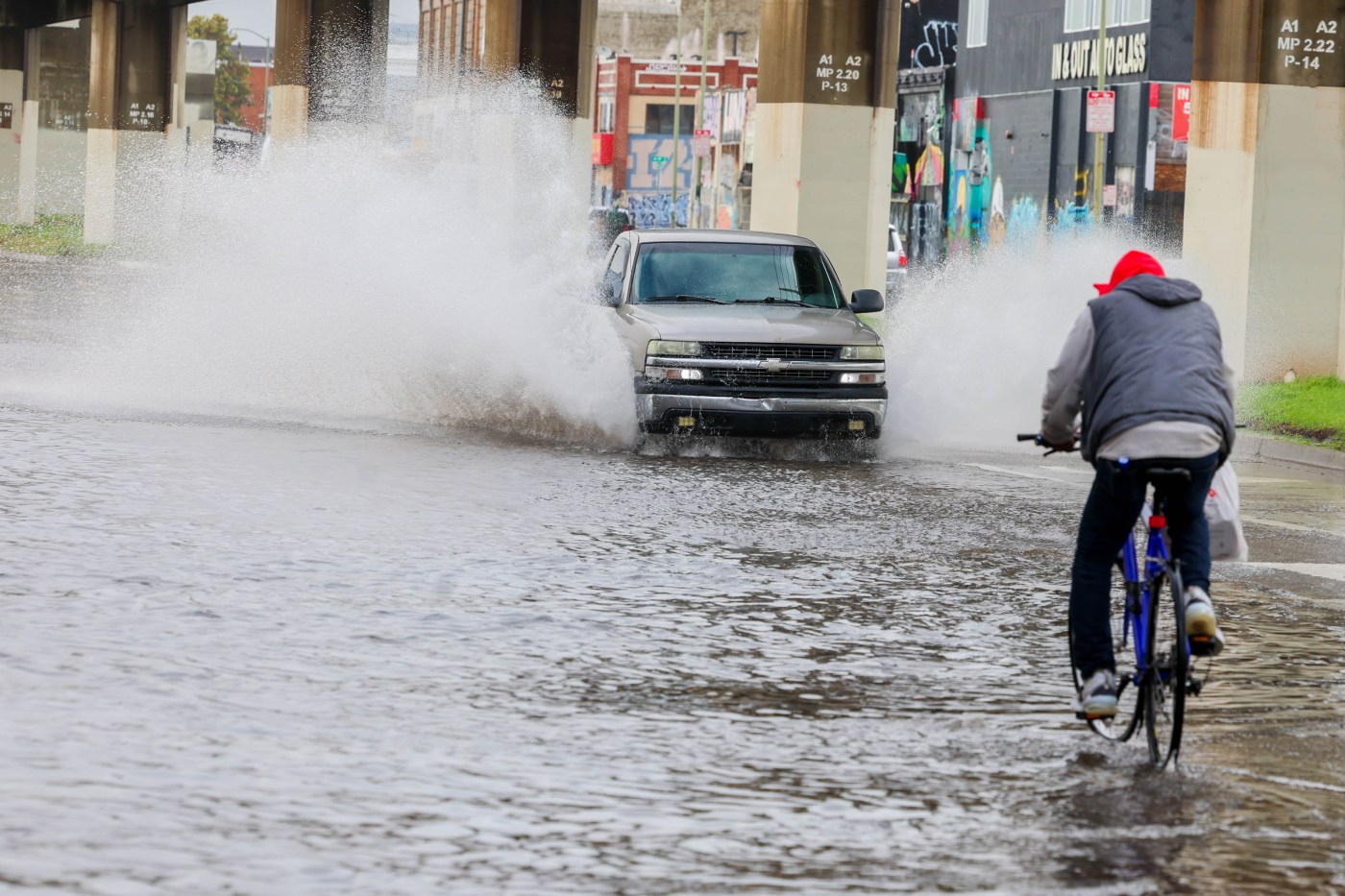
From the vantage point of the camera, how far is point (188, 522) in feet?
39.1

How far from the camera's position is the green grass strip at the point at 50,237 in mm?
61531

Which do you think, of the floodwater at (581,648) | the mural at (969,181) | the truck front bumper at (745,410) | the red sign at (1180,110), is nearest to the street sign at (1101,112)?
the red sign at (1180,110)

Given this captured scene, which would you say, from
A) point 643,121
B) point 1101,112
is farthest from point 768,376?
point 643,121

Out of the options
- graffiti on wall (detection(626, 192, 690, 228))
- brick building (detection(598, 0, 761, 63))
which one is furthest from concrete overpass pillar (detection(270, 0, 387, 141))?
brick building (detection(598, 0, 761, 63))

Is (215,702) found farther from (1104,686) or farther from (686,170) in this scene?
(686,170)

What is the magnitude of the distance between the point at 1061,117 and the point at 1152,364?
4837cm

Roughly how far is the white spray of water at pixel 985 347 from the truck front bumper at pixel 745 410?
5.25 feet

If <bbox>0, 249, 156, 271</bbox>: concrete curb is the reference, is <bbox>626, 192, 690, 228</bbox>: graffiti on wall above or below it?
above

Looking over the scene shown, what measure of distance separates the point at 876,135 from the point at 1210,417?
27.2 m

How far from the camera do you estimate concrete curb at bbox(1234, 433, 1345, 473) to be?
18.5 meters

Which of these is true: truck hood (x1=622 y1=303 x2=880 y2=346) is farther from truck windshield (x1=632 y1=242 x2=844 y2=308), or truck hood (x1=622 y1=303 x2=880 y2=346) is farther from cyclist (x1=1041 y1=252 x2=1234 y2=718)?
cyclist (x1=1041 y1=252 x2=1234 y2=718)

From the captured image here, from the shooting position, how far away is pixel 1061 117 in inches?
2135

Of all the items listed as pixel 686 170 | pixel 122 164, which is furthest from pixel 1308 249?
pixel 686 170

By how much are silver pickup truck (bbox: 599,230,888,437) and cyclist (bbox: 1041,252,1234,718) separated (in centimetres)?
907
